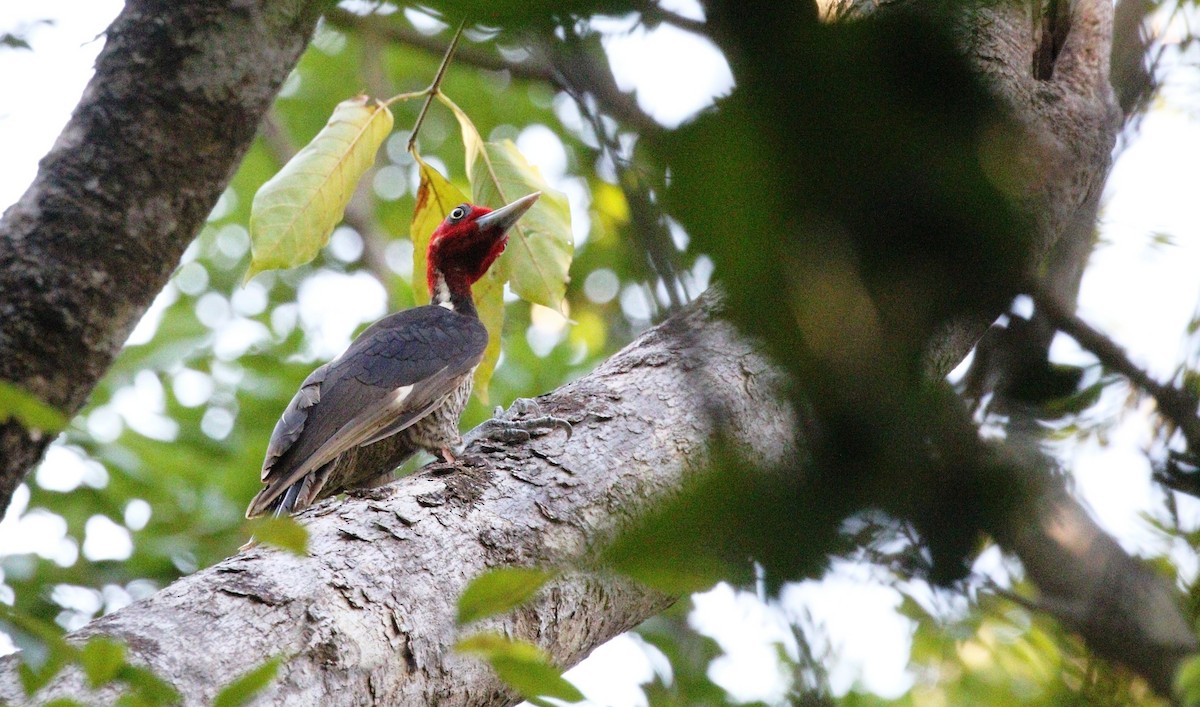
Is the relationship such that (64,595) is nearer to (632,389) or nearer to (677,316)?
(632,389)

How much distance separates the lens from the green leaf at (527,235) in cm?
314

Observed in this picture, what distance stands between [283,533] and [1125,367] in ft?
2.59

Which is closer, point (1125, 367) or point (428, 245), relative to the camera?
point (1125, 367)

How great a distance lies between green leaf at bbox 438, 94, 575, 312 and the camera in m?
3.14

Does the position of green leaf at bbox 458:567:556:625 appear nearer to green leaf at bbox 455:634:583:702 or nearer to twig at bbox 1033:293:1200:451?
green leaf at bbox 455:634:583:702

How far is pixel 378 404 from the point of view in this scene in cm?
381

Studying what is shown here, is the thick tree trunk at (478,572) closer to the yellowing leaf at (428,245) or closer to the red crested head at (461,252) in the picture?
the yellowing leaf at (428,245)

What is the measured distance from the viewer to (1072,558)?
0.79 m

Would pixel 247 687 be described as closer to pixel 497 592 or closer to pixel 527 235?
pixel 497 592

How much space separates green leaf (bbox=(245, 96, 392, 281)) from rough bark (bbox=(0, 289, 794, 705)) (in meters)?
0.82

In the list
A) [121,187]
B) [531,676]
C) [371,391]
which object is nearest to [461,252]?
[371,391]

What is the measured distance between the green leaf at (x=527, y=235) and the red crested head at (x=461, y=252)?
171 centimetres

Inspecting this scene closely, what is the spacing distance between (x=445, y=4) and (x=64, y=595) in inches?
147

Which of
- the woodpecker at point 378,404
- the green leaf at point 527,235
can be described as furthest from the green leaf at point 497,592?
the woodpecker at point 378,404
